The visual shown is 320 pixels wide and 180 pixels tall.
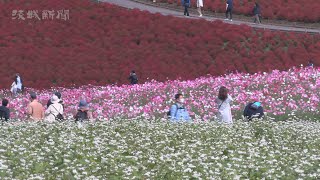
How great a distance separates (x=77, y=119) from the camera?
20.2 m

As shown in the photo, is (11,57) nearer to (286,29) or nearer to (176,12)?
(176,12)

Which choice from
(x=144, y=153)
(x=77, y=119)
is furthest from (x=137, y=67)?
(x=144, y=153)

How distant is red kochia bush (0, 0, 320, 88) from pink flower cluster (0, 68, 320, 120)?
4.74 m

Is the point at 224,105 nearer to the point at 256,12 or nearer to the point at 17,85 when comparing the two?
the point at 17,85

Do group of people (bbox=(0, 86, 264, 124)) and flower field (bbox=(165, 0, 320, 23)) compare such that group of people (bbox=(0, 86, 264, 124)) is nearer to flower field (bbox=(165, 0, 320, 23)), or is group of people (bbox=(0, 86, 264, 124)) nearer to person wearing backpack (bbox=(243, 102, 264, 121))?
person wearing backpack (bbox=(243, 102, 264, 121))

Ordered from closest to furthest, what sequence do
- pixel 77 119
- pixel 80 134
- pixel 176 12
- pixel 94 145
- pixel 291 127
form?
1. pixel 94 145
2. pixel 80 134
3. pixel 291 127
4. pixel 77 119
5. pixel 176 12

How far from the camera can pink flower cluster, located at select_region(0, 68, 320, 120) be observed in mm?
26078

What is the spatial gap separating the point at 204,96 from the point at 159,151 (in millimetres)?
12909

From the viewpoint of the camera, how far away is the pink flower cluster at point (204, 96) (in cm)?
2608

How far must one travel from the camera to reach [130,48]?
38.5 m

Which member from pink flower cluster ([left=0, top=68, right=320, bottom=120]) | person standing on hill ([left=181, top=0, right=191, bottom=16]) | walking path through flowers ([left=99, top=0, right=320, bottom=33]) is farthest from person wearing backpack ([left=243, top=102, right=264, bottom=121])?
person standing on hill ([left=181, top=0, right=191, bottom=16])

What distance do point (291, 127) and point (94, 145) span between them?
4.76 meters

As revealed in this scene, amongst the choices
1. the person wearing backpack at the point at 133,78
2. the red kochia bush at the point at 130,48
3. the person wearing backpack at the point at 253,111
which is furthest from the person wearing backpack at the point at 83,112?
the red kochia bush at the point at 130,48

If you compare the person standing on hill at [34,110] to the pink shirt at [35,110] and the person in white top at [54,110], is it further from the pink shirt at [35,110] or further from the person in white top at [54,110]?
the person in white top at [54,110]
